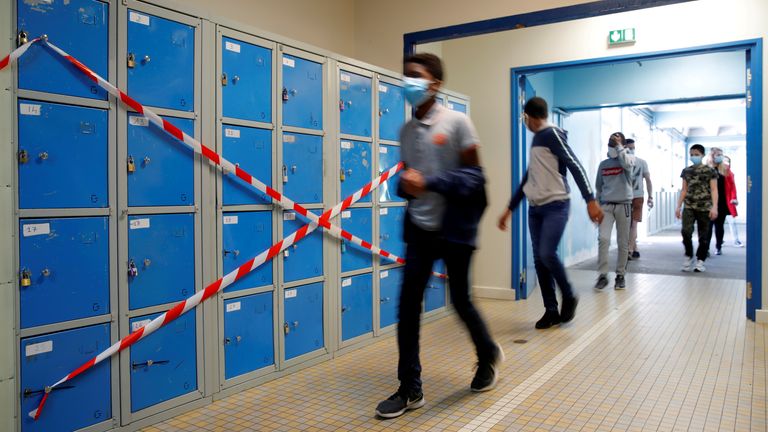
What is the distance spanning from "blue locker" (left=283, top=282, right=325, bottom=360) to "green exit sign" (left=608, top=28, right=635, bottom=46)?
3.75m

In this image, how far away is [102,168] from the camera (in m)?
2.53

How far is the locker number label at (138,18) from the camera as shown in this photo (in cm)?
264

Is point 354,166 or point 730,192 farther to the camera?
point 730,192

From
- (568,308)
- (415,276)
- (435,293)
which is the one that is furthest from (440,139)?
(435,293)

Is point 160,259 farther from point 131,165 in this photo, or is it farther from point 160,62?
point 160,62

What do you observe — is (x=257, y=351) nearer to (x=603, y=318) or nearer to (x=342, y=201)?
(x=342, y=201)

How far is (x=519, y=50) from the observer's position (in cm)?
596

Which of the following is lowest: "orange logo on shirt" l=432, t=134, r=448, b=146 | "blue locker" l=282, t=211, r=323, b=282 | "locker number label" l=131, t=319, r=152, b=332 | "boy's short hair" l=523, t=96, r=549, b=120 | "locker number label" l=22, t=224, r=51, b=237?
"locker number label" l=131, t=319, r=152, b=332

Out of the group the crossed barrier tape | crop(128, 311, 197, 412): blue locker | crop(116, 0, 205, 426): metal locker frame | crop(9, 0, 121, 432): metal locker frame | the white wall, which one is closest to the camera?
crop(9, 0, 121, 432): metal locker frame

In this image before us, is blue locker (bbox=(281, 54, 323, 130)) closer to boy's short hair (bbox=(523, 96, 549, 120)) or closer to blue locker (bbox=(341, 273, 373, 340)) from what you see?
blue locker (bbox=(341, 273, 373, 340))

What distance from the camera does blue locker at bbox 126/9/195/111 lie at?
8.72ft

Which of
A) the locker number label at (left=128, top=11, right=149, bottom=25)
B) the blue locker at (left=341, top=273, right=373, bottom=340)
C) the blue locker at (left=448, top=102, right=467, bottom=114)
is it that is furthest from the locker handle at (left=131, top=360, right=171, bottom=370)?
the blue locker at (left=448, top=102, right=467, bottom=114)

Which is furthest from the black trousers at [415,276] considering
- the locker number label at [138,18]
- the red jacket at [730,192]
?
the red jacket at [730,192]

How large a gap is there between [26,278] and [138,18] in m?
1.23
